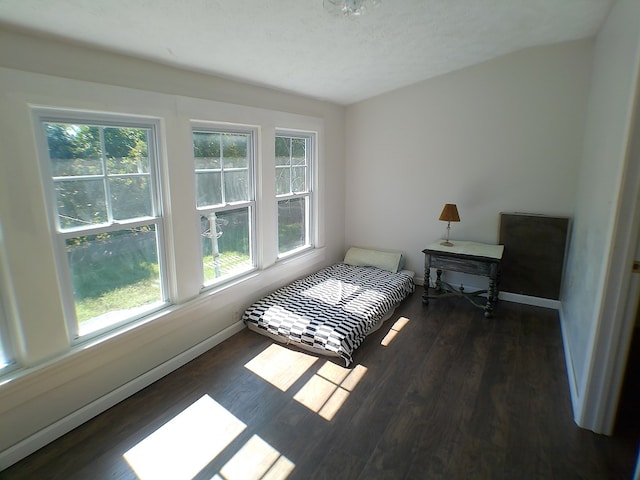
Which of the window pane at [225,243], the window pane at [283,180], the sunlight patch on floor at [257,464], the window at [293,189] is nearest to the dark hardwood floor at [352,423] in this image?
the sunlight patch on floor at [257,464]

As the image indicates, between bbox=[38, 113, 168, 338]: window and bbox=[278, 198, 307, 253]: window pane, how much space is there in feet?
4.94

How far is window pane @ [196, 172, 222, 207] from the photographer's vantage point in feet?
9.35

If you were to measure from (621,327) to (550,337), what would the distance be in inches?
55.2

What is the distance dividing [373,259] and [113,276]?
9.83ft

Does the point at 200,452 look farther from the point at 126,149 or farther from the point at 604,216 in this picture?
the point at 604,216

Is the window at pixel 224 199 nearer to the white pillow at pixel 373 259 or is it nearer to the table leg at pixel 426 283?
the white pillow at pixel 373 259

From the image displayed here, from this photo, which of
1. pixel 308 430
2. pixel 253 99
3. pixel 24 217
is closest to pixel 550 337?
pixel 308 430

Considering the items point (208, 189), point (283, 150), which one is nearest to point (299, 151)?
point (283, 150)

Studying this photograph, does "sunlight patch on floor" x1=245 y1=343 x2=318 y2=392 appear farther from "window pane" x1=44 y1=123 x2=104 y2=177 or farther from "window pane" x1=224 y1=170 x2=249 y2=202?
"window pane" x1=44 y1=123 x2=104 y2=177

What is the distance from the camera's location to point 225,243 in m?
3.15

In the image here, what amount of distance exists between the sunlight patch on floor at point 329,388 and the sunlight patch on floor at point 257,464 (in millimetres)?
398

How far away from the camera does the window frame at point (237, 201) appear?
9.20 feet

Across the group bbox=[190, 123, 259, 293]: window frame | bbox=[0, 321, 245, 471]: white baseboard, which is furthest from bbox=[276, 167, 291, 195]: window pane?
bbox=[0, 321, 245, 471]: white baseboard

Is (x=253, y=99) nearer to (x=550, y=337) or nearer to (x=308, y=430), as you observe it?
(x=308, y=430)
